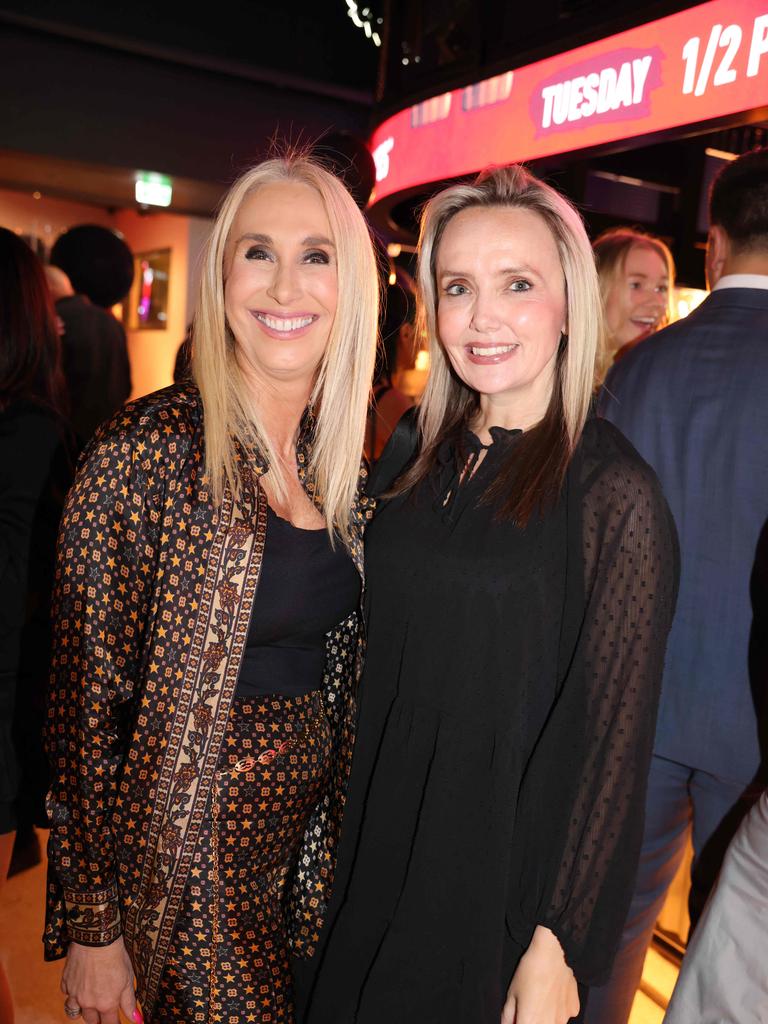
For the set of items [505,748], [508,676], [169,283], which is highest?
[169,283]

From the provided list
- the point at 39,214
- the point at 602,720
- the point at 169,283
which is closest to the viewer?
the point at 602,720

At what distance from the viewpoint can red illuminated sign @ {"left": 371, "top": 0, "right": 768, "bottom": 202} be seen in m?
2.02

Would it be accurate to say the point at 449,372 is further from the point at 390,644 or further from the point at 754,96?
the point at 754,96

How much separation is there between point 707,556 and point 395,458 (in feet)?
2.27

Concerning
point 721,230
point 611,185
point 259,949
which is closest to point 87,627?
point 259,949

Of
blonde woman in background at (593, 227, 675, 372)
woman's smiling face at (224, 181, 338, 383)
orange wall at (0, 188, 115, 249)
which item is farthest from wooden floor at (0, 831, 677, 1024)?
orange wall at (0, 188, 115, 249)

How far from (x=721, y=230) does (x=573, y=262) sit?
718 millimetres

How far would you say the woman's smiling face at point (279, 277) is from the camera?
5.45 feet

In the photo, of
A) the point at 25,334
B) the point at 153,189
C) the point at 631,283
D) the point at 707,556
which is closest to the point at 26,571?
the point at 25,334

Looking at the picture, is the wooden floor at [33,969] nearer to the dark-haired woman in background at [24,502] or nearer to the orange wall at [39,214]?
the dark-haired woman in background at [24,502]

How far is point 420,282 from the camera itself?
186 centimetres

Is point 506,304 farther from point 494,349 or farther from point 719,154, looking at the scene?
point 719,154

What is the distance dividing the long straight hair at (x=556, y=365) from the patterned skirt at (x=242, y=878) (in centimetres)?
53

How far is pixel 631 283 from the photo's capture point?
3332mm
